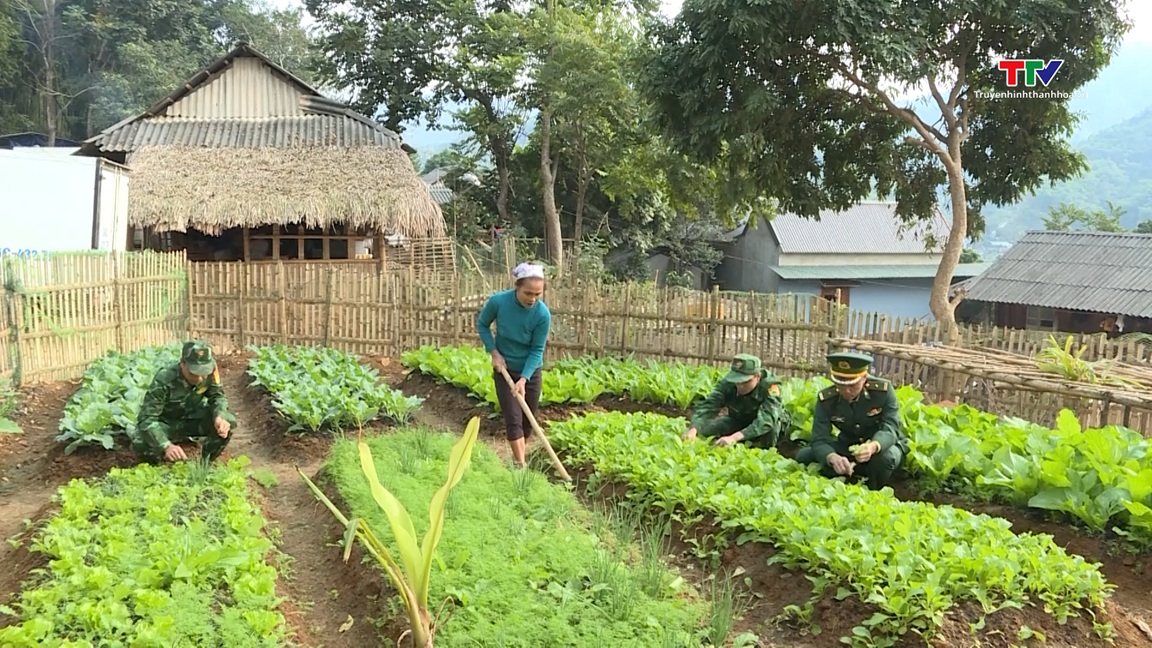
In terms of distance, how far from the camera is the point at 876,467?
547 cm

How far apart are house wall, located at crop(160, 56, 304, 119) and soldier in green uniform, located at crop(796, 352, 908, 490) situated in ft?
59.2

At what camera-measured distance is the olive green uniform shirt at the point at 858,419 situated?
221 inches

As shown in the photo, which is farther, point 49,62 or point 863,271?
point 49,62

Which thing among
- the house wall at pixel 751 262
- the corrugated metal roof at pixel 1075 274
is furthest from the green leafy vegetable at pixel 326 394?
the house wall at pixel 751 262

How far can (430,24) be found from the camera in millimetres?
25469

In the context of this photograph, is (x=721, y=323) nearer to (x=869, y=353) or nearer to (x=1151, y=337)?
(x=869, y=353)

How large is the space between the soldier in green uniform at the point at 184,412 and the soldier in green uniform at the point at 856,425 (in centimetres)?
441

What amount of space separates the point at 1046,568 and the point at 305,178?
646 inches

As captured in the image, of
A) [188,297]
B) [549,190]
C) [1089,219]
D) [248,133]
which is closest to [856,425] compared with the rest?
[188,297]

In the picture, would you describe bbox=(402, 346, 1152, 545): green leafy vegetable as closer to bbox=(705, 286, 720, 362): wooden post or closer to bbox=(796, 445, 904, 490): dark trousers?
bbox=(796, 445, 904, 490): dark trousers

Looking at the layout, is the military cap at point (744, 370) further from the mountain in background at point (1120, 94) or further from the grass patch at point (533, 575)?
the mountain in background at point (1120, 94)

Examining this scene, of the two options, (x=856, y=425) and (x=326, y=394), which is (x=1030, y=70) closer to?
(x=856, y=425)

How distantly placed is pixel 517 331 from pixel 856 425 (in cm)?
266

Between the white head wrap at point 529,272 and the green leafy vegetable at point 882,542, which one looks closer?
the green leafy vegetable at point 882,542
